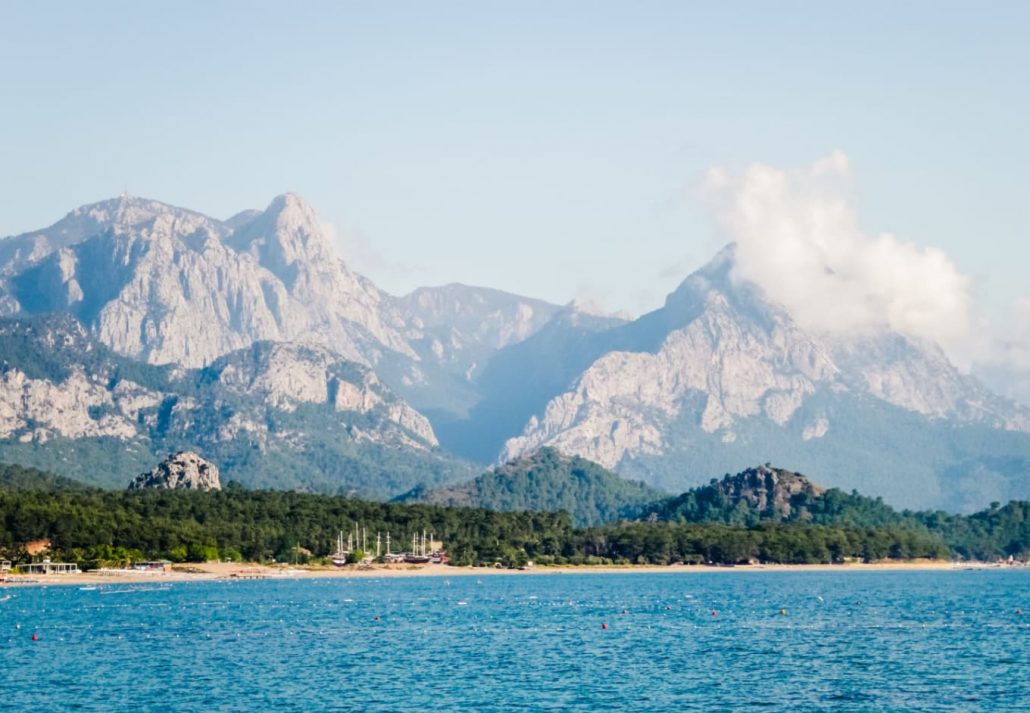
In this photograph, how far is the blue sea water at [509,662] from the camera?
4227 inches

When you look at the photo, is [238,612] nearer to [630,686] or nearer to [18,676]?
[18,676]

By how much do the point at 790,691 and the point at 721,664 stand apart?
19.7 meters

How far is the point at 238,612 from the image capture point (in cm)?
19388

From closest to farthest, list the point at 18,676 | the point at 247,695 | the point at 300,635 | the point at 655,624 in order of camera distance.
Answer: the point at 247,695, the point at 18,676, the point at 300,635, the point at 655,624

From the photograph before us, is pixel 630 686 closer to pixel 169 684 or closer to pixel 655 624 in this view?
pixel 169 684

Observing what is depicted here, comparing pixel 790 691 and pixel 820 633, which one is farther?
pixel 820 633

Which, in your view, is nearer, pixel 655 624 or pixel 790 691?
pixel 790 691

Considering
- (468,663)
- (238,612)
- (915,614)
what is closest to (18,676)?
(468,663)

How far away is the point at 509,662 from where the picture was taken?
435 feet

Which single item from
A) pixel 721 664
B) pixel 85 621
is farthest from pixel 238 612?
pixel 721 664

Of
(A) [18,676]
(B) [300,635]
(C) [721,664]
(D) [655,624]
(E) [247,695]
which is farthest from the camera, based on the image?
(D) [655,624]

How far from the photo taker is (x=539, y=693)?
11125 cm

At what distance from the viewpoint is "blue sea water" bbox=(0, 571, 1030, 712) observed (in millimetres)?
107375

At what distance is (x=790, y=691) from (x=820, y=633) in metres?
52.3
